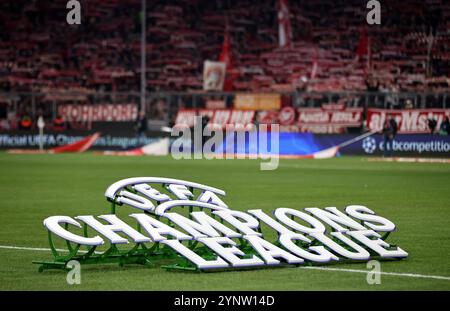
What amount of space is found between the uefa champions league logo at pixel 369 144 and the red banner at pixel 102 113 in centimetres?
1267

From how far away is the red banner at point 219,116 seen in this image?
2039 inches

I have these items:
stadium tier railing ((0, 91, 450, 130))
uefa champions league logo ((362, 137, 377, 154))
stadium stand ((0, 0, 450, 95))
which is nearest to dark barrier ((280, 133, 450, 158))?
uefa champions league logo ((362, 137, 377, 154))

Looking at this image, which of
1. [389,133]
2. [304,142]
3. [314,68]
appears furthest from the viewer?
[314,68]

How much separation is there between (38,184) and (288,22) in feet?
108

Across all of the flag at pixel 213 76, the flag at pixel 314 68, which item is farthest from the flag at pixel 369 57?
the flag at pixel 213 76

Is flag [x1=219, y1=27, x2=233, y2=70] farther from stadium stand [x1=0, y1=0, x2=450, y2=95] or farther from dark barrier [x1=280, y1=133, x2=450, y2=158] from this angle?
dark barrier [x1=280, y1=133, x2=450, y2=158]

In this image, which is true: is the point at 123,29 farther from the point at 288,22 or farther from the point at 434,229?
the point at 434,229

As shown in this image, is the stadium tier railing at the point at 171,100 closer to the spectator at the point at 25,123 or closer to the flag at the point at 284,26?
the spectator at the point at 25,123

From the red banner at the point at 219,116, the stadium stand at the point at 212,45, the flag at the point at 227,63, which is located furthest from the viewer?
the flag at the point at 227,63

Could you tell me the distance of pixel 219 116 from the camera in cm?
5275

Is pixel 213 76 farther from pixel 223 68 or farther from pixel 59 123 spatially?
pixel 59 123

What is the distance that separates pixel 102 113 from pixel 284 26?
11.8 m

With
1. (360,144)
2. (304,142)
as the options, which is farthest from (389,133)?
(304,142)
